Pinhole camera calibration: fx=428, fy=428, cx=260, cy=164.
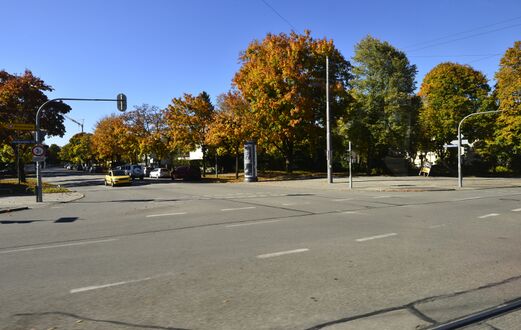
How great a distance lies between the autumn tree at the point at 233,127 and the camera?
127 feet

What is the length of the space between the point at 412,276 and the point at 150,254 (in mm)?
4316

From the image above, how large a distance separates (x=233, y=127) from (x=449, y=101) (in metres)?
24.0

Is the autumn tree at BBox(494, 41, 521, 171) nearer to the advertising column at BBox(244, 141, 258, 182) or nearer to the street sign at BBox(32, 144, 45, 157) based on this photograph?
the advertising column at BBox(244, 141, 258, 182)

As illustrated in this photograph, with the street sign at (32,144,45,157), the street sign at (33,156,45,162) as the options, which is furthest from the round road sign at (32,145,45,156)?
the street sign at (33,156,45,162)

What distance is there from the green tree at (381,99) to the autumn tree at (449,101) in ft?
7.35

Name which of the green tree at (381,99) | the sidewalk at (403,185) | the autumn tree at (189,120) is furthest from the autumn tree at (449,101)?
the autumn tree at (189,120)

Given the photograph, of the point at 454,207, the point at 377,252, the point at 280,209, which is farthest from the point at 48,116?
the point at 377,252

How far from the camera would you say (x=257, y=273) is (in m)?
6.02

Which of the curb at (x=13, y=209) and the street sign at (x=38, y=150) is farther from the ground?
the street sign at (x=38, y=150)

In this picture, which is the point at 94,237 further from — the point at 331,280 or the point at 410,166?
the point at 410,166

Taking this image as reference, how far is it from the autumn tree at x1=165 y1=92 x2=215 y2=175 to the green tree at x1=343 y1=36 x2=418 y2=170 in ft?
46.6

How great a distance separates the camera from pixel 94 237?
9531 mm

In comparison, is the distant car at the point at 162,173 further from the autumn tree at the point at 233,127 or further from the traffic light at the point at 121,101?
the traffic light at the point at 121,101

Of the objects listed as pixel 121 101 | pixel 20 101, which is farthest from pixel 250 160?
pixel 20 101
